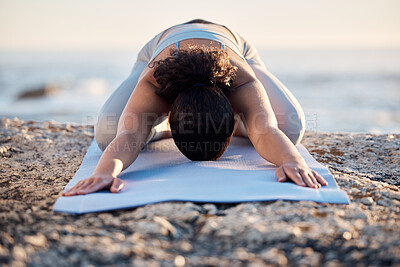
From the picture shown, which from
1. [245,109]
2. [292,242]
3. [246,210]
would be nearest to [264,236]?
[292,242]

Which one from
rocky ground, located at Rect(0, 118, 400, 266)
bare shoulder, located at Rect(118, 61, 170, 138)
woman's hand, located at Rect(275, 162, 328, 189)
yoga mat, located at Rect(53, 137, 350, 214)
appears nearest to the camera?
rocky ground, located at Rect(0, 118, 400, 266)

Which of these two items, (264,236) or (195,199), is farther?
(195,199)

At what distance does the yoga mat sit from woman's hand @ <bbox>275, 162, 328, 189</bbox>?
3cm

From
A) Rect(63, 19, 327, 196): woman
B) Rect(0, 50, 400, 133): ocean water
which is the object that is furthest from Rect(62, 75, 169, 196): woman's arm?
Rect(0, 50, 400, 133): ocean water

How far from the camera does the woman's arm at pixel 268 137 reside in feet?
4.99

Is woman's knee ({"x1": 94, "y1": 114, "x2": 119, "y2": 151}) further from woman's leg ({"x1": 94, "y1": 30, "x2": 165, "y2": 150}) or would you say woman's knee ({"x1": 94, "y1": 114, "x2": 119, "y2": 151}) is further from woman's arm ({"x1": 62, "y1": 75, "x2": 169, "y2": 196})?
woman's arm ({"x1": 62, "y1": 75, "x2": 169, "y2": 196})

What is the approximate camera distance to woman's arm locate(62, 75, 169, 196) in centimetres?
149

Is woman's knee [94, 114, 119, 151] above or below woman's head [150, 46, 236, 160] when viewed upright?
below

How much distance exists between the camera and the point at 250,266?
966 mm

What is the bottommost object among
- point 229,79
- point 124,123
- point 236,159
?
point 236,159

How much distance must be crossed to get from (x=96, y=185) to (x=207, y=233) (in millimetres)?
545

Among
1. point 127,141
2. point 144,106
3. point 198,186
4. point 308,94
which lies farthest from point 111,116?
point 308,94

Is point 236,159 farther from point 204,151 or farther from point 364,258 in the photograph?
point 364,258

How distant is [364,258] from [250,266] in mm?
312
